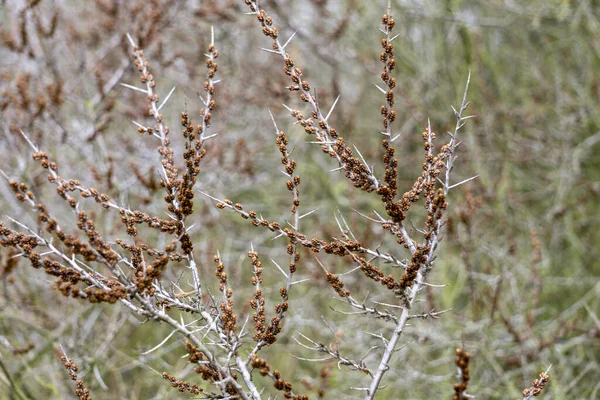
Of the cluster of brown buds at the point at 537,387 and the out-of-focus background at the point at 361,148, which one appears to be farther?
the out-of-focus background at the point at 361,148

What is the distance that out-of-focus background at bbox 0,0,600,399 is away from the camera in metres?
5.27

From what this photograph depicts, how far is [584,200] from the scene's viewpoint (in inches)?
241

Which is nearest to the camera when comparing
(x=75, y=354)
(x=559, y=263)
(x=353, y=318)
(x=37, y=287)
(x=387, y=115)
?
(x=387, y=115)

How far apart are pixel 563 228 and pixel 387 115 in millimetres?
5203

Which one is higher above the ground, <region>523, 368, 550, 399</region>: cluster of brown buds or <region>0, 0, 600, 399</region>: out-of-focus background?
<region>0, 0, 600, 399</region>: out-of-focus background

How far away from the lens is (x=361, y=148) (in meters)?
7.27

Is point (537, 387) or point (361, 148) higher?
point (361, 148)

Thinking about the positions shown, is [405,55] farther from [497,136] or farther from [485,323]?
[485,323]

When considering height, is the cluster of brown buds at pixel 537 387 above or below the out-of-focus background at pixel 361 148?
below

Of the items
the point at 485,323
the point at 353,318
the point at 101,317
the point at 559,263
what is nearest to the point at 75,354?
the point at 101,317

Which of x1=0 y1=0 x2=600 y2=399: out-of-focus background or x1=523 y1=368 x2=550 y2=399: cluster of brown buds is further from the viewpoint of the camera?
x1=0 y1=0 x2=600 y2=399: out-of-focus background

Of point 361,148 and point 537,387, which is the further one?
point 361,148

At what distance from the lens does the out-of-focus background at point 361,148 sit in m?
5.27

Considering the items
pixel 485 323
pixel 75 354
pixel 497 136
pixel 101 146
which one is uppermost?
pixel 497 136
